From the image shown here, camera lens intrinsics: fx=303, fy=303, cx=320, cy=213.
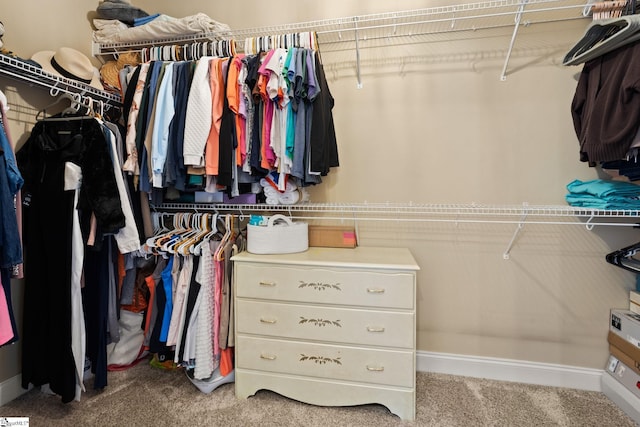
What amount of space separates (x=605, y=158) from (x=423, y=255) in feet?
3.12

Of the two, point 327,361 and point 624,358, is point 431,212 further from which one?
point 624,358

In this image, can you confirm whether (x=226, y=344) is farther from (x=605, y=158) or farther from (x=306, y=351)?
(x=605, y=158)

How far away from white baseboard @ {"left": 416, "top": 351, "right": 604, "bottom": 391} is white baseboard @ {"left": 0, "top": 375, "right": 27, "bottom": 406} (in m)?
2.22

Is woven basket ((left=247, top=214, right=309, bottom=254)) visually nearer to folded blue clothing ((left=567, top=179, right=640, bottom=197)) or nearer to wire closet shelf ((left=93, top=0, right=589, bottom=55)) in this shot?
wire closet shelf ((left=93, top=0, right=589, bottom=55))

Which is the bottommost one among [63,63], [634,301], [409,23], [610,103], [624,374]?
[624,374]

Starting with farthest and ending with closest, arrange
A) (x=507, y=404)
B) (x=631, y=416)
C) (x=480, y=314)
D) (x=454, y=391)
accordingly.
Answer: (x=480, y=314), (x=454, y=391), (x=507, y=404), (x=631, y=416)

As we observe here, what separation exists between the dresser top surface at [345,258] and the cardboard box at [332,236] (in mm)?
53

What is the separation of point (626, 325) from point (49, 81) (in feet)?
10.5

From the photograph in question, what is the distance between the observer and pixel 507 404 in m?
1.55

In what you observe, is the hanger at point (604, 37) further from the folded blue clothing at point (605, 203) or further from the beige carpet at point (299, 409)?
the beige carpet at point (299, 409)

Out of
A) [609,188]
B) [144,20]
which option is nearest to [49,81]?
[144,20]

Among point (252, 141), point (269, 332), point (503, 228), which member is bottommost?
point (269, 332)

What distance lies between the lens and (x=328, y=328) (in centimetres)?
150

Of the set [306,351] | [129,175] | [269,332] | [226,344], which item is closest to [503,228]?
[306,351]
